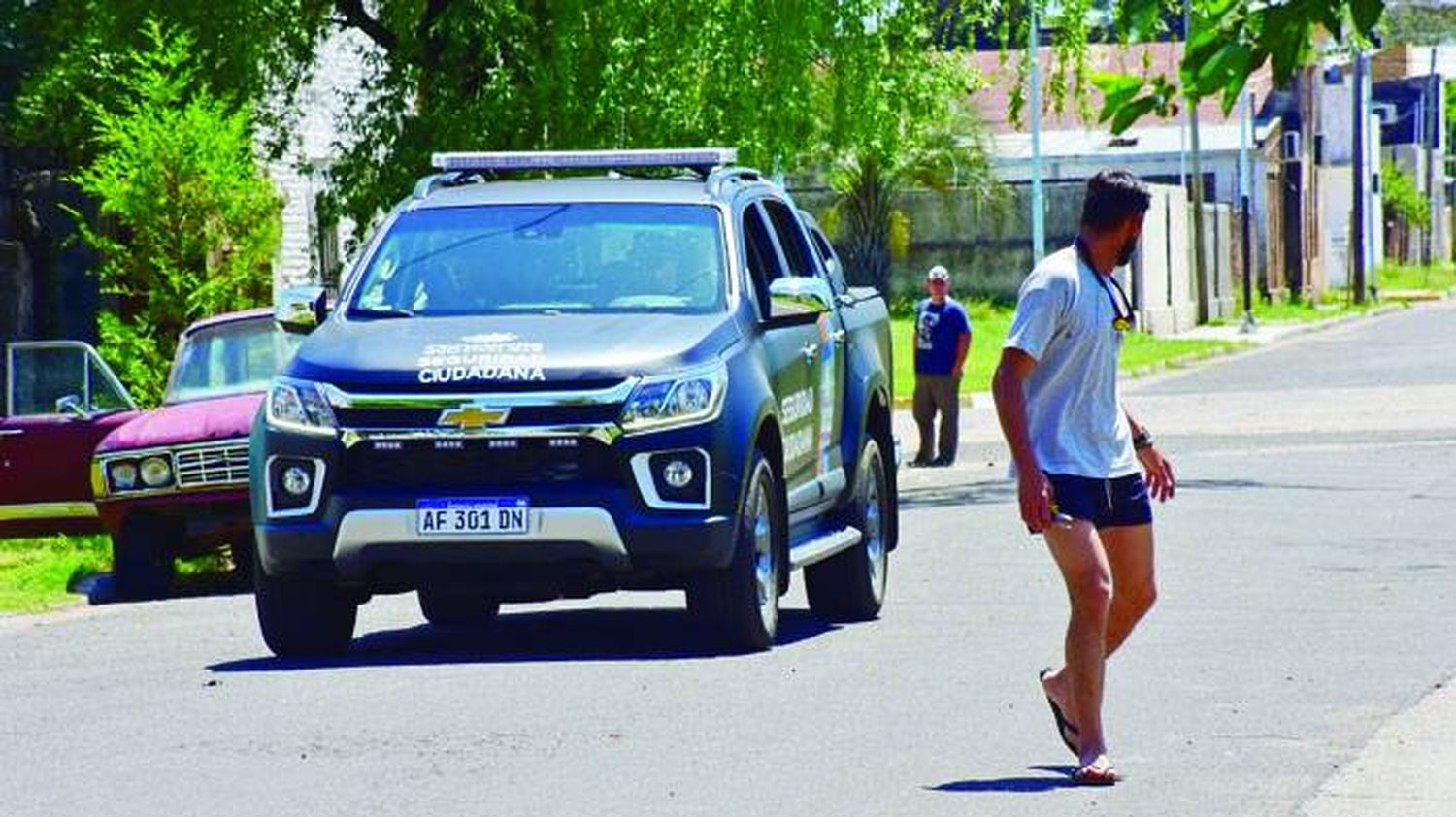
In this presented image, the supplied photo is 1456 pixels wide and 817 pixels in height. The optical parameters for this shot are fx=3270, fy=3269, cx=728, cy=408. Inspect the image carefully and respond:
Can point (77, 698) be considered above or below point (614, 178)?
below

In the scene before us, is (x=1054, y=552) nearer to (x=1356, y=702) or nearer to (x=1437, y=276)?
(x=1356, y=702)

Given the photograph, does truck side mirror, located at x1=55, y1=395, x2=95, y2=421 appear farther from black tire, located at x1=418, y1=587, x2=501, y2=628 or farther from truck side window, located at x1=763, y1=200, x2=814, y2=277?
truck side window, located at x1=763, y1=200, x2=814, y2=277

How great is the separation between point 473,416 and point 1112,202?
13.2 ft

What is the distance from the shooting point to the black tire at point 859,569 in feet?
49.2

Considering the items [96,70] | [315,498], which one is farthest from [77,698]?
[96,70]

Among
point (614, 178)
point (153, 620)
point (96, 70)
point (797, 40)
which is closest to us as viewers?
point (614, 178)

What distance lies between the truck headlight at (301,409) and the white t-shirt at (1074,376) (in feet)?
14.0

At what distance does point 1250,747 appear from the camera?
10383 mm

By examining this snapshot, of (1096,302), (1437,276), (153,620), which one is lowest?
(1437,276)

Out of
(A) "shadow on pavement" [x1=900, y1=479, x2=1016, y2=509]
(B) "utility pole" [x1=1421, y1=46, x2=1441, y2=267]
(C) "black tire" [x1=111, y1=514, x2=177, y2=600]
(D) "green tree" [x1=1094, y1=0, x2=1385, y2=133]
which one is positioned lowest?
(B) "utility pole" [x1=1421, y1=46, x2=1441, y2=267]

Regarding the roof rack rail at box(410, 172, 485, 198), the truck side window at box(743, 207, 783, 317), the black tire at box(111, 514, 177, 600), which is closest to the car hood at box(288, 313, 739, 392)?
the truck side window at box(743, 207, 783, 317)

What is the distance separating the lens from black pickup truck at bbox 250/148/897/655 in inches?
508

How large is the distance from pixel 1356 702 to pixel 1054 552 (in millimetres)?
2536

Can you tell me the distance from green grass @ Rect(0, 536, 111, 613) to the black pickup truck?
16.5 ft
